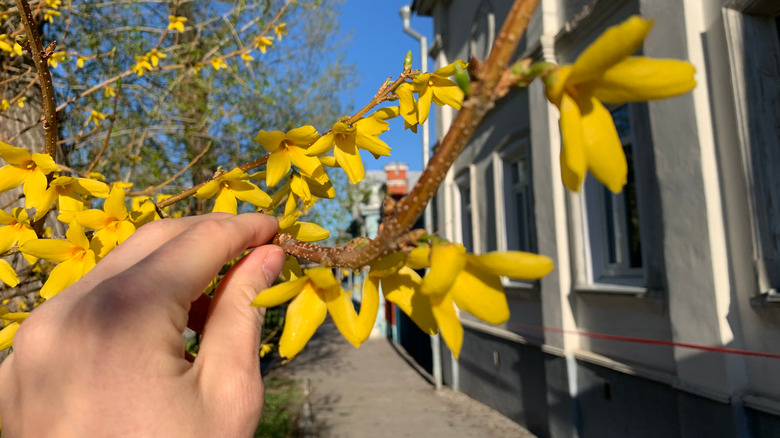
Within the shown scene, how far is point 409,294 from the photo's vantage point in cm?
71

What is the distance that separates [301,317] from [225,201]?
1.56ft

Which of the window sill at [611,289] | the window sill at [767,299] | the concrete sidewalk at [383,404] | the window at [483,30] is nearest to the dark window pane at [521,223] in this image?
the window sill at [611,289]

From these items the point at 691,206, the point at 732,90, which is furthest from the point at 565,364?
the point at 732,90

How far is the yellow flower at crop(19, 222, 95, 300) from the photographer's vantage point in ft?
3.06

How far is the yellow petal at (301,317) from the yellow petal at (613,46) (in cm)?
43

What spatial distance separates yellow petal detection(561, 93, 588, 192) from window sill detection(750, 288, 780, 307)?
3.30m

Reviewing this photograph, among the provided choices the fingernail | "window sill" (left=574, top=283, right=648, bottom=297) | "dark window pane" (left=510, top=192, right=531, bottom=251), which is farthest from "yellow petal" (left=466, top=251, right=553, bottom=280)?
"dark window pane" (left=510, top=192, right=531, bottom=251)

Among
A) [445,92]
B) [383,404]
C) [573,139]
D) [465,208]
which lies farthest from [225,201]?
[465,208]

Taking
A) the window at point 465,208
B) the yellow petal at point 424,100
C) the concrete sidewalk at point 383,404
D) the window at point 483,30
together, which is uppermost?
the window at point 483,30

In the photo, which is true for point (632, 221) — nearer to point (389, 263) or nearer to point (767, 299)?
point (767, 299)

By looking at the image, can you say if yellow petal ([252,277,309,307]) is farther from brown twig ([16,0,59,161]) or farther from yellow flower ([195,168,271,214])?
brown twig ([16,0,59,161])

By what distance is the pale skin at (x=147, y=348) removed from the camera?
2.23 feet

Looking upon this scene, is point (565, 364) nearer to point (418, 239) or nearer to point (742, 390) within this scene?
point (742, 390)

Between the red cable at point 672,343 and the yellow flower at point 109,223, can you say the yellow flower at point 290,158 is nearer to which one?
the yellow flower at point 109,223
